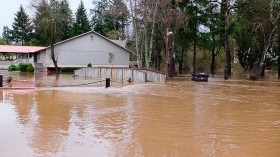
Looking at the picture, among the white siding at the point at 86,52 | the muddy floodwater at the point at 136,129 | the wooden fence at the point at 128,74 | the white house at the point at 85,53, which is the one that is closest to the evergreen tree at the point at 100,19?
the white house at the point at 85,53

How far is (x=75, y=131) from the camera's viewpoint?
9586 millimetres

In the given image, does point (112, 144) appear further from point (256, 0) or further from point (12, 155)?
point (256, 0)

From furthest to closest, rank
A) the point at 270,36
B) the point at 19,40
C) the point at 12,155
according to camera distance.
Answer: the point at 19,40 → the point at 270,36 → the point at 12,155

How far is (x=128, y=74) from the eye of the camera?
108 ft

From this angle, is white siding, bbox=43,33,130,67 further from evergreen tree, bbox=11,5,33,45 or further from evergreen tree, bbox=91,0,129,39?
Answer: evergreen tree, bbox=11,5,33,45

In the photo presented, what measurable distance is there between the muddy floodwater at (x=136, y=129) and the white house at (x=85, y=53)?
3445cm

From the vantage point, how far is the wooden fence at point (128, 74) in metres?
30.7

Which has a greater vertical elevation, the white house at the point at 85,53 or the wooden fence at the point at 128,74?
the white house at the point at 85,53

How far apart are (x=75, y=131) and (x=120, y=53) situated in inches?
1754

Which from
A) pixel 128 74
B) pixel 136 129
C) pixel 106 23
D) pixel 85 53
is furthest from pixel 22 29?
pixel 136 129

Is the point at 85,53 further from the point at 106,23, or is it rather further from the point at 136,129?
the point at 136,129

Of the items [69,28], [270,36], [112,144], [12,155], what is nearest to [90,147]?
[112,144]

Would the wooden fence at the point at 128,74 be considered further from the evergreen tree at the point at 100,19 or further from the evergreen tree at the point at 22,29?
the evergreen tree at the point at 22,29

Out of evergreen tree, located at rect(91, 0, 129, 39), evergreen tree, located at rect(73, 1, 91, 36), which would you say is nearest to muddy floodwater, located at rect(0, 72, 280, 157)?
evergreen tree, located at rect(91, 0, 129, 39)
